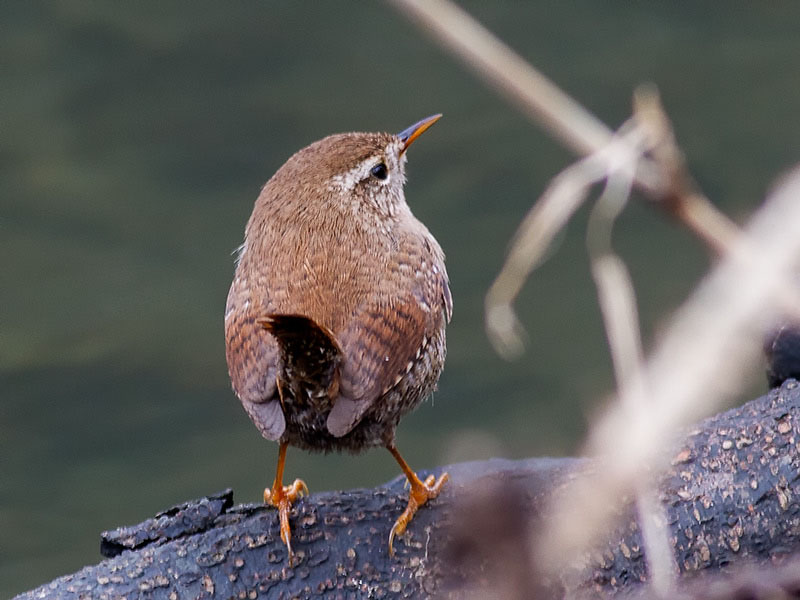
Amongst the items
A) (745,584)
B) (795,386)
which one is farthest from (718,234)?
(795,386)

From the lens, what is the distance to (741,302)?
49cm

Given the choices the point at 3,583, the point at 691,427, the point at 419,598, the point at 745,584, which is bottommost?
the point at 745,584

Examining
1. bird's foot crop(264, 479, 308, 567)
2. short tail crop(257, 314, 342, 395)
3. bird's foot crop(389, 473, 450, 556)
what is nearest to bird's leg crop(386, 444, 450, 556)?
bird's foot crop(389, 473, 450, 556)

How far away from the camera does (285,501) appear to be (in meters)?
2.55

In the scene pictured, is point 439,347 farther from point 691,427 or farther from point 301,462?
point 301,462

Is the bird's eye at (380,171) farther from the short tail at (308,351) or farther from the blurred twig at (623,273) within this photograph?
the blurred twig at (623,273)

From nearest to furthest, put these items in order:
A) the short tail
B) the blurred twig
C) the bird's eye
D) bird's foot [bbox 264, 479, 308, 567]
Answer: the blurred twig, the short tail, bird's foot [bbox 264, 479, 308, 567], the bird's eye

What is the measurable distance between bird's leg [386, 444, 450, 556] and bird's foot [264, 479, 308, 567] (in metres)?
0.25

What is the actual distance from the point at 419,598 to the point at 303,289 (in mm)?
885

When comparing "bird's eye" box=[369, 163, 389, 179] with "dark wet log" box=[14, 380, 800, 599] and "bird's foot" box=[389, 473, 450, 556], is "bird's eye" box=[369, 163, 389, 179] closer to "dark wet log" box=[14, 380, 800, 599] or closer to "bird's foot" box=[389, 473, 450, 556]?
"bird's foot" box=[389, 473, 450, 556]

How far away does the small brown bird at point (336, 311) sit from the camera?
253 centimetres

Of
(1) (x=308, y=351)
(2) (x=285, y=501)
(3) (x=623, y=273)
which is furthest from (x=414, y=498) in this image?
(3) (x=623, y=273)

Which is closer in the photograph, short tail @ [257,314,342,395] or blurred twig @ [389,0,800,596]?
blurred twig @ [389,0,800,596]

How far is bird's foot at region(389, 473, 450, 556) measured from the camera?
2443 mm
